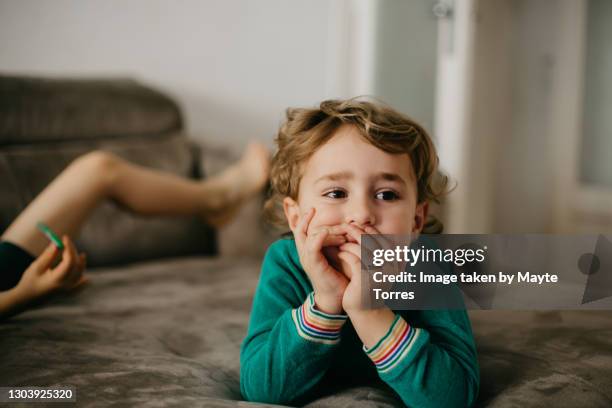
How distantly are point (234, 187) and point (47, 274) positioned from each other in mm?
632

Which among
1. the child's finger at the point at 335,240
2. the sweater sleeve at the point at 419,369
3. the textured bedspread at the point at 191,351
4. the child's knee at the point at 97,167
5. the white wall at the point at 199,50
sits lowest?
the textured bedspread at the point at 191,351

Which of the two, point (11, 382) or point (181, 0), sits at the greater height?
point (181, 0)

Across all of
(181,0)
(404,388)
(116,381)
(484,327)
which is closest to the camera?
(404,388)

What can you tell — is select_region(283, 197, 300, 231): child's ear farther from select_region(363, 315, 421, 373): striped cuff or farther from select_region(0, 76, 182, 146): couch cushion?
select_region(0, 76, 182, 146): couch cushion

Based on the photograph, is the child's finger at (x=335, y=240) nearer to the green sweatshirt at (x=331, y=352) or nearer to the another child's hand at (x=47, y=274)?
the green sweatshirt at (x=331, y=352)

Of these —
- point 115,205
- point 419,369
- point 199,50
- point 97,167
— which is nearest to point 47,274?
point 97,167

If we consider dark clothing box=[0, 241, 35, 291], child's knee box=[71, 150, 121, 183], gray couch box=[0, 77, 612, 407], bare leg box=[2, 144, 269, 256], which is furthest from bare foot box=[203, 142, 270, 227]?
dark clothing box=[0, 241, 35, 291]

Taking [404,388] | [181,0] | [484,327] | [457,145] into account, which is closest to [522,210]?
[457,145]

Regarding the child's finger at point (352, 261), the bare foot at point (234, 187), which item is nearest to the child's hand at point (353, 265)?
the child's finger at point (352, 261)

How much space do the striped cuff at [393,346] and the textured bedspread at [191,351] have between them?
0.07m

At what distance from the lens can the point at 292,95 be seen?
2.27 m

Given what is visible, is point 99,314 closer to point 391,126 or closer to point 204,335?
point 204,335

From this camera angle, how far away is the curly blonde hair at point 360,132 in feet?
2.54

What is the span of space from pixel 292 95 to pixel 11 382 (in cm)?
163
